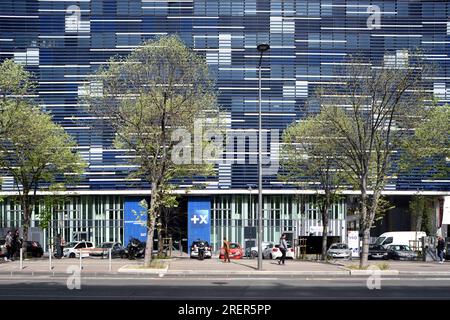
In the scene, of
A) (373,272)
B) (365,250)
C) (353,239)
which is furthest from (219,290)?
(353,239)

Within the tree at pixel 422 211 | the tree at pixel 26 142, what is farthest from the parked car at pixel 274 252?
the tree at pixel 26 142

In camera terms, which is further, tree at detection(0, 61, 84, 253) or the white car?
the white car

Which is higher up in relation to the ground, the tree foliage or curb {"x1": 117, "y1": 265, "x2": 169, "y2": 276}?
the tree foliage

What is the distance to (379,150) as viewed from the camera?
28828 mm

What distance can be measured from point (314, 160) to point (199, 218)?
25498mm

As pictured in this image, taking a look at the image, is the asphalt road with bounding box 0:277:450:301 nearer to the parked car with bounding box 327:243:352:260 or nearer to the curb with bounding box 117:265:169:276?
the curb with bounding box 117:265:169:276

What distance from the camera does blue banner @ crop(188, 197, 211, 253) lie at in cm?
6372

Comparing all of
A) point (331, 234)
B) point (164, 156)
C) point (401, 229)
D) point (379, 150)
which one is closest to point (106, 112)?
point (164, 156)

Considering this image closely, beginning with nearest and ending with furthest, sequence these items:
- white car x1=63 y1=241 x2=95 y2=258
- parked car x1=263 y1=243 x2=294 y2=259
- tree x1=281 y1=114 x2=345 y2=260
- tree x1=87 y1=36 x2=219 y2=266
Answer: tree x1=87 y1=36 x2=219 y2=266
tree x1=281 y1=114 x2=345 y2=260
parked car x1=263 y1=243 x2=294 y2=259
white car x1=63 y1=241 x2=95 y2=258

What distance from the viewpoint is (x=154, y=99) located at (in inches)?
1093

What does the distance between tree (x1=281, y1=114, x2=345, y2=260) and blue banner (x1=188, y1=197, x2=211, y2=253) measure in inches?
721

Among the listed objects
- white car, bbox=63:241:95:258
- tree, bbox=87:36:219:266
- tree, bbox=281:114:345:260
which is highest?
tree, bbox=87:36:219:266

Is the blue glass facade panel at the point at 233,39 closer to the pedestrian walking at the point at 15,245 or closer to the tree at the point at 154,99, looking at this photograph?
the pedestrian walking at the point at 15,245

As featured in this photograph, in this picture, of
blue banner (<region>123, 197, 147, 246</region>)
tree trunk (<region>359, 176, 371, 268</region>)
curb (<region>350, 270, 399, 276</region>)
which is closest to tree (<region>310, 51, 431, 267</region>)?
tree trunk (<region>359, 176, 371, 268</region>)
